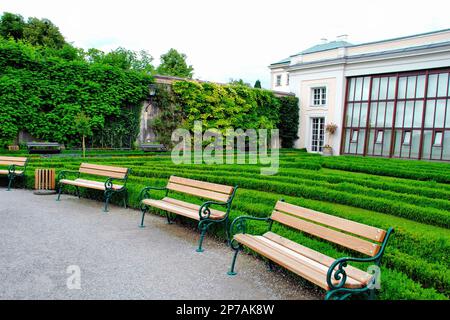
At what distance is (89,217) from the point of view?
6582mm

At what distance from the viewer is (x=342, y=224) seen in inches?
143

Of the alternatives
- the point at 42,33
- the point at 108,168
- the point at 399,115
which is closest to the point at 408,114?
the point at 399,115

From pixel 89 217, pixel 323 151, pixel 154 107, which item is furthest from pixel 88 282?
pixel 323 151

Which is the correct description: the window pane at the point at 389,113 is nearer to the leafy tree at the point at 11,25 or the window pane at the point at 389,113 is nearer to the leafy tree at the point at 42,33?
the leafy tree at the point at 42,33

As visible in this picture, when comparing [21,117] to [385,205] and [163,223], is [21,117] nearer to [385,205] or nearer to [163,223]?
[163,223]

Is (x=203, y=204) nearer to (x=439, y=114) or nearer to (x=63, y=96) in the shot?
(x=63, y=96)

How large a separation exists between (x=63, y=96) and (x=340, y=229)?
16492mm

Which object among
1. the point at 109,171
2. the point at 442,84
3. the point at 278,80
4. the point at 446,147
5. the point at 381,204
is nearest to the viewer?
the point at 381,204

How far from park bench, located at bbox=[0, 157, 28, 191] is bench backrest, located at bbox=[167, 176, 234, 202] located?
5.10 m

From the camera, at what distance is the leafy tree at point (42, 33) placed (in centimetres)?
2706

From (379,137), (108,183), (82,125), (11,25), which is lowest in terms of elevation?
(108,183)

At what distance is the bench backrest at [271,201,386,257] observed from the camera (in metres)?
3.26

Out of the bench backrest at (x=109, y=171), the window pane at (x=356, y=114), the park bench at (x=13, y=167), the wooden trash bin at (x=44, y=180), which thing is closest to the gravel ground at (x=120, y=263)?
the bench backrest at (x=109, y=171)

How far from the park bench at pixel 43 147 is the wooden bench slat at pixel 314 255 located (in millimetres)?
13768
